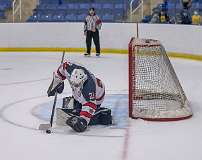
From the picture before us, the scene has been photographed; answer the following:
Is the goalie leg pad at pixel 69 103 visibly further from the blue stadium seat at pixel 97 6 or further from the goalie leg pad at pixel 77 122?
the blue stadium seat at pixel 97 6

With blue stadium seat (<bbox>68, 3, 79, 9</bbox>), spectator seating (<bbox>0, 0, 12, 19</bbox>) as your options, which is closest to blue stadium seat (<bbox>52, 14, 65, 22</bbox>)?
blue stadium seat (<bbox>68, 3, 79, 9</bbox>)

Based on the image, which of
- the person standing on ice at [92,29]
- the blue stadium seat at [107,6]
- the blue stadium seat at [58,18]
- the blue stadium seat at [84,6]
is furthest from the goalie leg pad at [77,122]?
the blue stadium seat at [84,6]

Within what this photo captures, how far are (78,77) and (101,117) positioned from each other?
508mm

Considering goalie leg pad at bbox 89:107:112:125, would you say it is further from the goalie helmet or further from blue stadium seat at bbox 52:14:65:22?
blue stadium seat at bbox 52:14:65:22

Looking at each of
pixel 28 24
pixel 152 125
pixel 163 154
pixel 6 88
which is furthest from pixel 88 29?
pixel 163 154

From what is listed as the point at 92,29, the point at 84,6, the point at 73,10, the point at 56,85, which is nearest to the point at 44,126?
the point at 56,85

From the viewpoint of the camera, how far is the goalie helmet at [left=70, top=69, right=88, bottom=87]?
4254 millimetres

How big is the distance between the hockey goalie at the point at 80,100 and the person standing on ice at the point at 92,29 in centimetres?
598

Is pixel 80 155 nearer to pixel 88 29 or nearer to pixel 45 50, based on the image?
pixel 88 29

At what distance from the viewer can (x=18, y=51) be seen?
459 inches

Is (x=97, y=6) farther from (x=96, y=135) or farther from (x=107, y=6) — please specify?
(x=96, y=135)

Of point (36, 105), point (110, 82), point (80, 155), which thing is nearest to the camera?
point (80, 155)

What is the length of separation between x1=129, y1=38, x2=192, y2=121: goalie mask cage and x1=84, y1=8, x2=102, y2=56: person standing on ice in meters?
5.51

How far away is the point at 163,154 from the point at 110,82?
134 inches
